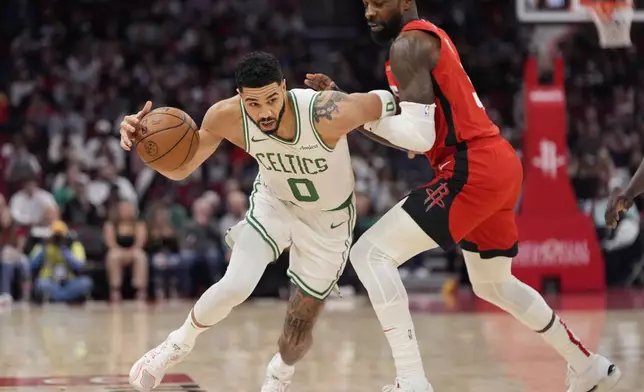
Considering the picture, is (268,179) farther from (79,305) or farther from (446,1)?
(446,1)

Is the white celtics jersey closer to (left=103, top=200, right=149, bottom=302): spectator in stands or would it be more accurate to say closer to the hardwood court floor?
the hardwood court floor

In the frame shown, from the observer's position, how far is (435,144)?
17.0 feet

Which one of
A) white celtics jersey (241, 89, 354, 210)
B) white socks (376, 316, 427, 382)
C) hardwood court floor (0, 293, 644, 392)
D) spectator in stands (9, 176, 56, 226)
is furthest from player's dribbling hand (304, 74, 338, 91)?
spectator in stands (9, 176, 56, 226)

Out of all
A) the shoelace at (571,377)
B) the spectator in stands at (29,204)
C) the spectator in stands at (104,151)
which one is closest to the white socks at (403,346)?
the shoelace at (571,377)

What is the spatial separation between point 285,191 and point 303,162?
0.23 meters

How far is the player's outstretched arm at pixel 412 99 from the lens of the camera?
4797mm

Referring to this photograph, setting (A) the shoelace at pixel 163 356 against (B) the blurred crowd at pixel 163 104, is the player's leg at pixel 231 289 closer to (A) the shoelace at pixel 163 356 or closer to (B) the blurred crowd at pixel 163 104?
(A) the shoelace at pixel 163 356

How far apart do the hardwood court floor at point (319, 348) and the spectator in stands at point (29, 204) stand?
1486mm

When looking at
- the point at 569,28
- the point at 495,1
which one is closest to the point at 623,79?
the point at 569,28

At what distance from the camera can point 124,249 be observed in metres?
12.0

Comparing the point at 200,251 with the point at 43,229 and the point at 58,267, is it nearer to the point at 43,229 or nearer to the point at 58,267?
the point at 58,267

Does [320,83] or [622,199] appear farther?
[320,83]

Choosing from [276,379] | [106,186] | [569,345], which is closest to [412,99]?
[569,345]

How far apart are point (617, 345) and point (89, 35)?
1058 cm
